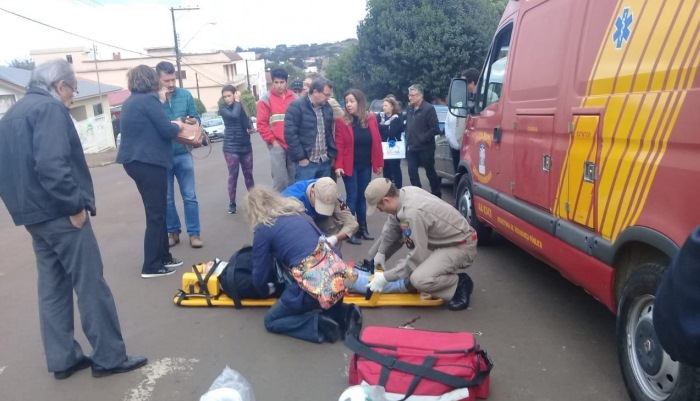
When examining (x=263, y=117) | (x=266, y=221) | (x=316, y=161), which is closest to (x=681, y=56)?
(x=266, y=221)

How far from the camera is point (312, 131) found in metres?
6.69

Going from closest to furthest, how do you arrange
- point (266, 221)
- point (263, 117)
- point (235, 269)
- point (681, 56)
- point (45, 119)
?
1. point (681, 56)
2. point (45, 119)
3. point (266, 221)
4. point (235, 269)
5. point (263, 117)

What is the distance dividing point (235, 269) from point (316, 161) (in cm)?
226

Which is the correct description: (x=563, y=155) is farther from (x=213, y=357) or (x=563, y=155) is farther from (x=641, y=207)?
(x=213, y=357)

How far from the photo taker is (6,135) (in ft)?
11.5

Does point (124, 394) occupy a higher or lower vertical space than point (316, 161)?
lower

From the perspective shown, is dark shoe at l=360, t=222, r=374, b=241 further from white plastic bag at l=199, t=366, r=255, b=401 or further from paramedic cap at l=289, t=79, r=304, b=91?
white plastic bag at l=199, t=366, r=255, b=401

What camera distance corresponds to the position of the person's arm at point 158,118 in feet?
18.1

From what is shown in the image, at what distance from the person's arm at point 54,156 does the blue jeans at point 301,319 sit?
158 cm

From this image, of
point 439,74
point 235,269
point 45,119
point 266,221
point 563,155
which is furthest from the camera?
A: point 439,74

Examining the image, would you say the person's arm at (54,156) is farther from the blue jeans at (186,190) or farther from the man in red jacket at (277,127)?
the man in red jacket at (277,127)

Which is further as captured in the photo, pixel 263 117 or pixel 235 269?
pixel 263 117

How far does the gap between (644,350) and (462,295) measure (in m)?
1.88

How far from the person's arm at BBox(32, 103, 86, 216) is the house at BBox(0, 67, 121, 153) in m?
28.2
